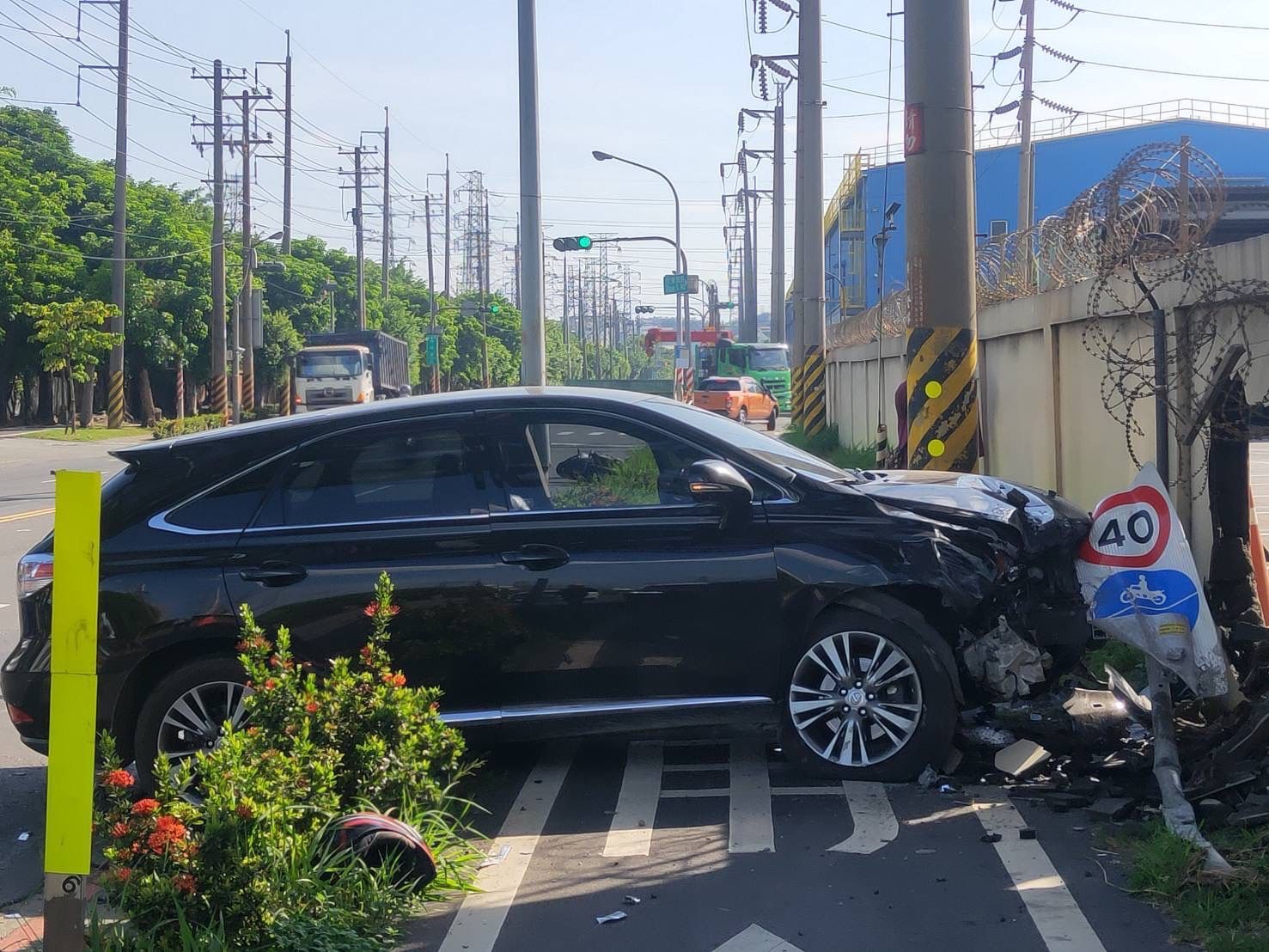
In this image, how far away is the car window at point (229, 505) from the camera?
600 centimetres

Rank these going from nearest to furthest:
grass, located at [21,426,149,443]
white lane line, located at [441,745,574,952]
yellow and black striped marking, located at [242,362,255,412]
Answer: white lane line, located at [441,745,574,952]
grass, located at [21,426,149,443]
yellow and black striped marking, located at [242,362,255,412]

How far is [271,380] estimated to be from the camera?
65438 mm

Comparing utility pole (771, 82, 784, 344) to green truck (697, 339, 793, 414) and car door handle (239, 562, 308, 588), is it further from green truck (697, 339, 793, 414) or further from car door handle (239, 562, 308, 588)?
car door handle (239, 562, 308, 588)

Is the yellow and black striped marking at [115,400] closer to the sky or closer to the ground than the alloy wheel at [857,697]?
closer to the sky

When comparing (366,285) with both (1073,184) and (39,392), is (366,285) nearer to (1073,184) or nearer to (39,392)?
(39,392)

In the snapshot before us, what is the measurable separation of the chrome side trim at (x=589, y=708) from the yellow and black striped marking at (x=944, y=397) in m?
3.44

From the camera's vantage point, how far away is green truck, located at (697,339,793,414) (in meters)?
58.3

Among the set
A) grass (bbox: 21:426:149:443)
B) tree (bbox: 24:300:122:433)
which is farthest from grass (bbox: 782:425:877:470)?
tree (bbox: 24:300:122:433)

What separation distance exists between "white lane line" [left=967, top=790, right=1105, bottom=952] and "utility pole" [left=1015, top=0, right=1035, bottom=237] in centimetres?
2823

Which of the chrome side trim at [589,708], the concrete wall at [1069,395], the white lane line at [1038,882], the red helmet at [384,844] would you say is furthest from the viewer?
the concrete wall at [1069,395]

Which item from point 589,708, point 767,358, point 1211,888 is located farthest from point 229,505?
point 767,358

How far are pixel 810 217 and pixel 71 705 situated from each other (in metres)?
22.2

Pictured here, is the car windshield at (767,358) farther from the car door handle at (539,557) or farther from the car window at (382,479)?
the car door handle at (539,557)

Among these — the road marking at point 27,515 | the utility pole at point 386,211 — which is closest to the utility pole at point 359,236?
the utility pole at point 386,211
